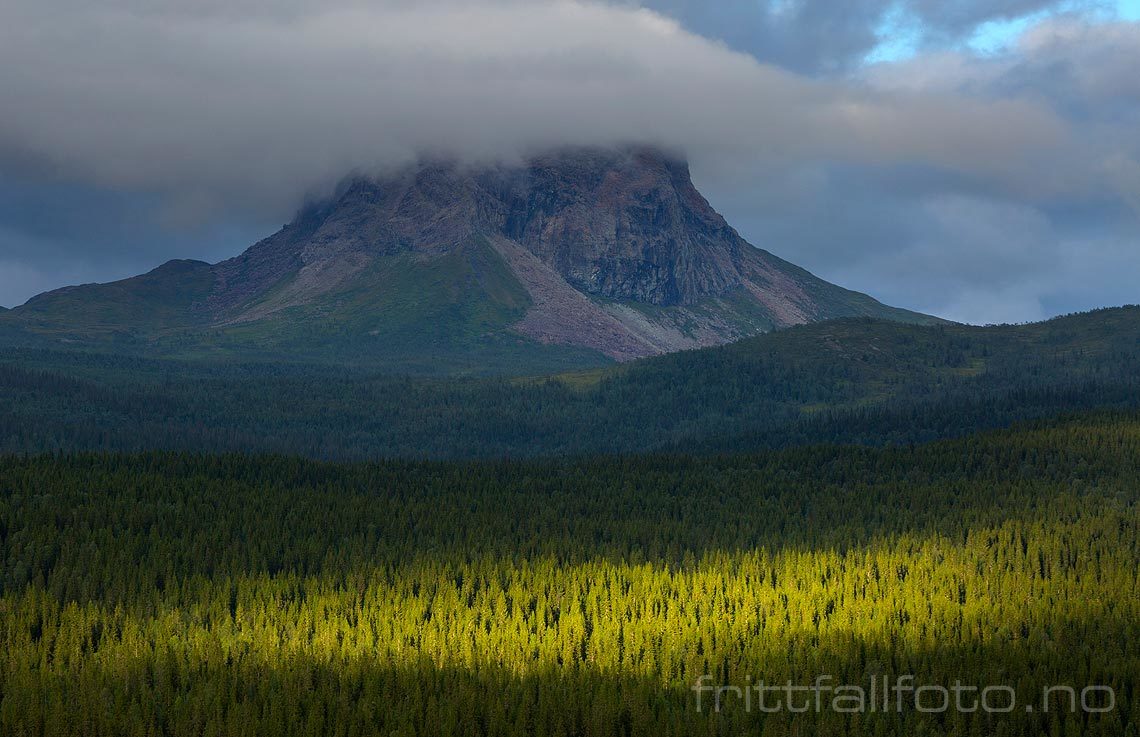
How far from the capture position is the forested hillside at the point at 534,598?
4978 cm

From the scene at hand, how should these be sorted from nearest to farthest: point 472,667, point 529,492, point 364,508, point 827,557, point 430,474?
point 472,667, point 827,557, point 364,508, point 529,492, point 430,474

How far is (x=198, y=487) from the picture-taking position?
119688 mm

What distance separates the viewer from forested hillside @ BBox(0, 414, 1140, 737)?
1960 inches

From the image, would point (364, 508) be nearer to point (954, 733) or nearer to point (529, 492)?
point (529, 492)

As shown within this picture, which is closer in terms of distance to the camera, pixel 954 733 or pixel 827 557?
pixel 954 733

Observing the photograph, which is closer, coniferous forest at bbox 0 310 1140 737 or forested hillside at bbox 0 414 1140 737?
coniferous forest at bbox 0 310 1140 737

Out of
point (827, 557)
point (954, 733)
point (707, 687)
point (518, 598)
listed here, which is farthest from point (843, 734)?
point (827, 557)

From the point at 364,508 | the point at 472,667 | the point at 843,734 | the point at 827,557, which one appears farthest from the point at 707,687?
the point at 364,508

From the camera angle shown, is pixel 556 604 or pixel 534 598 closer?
pixel 556 604

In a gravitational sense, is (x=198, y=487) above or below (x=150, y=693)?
above

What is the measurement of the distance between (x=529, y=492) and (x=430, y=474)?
69.6 ft

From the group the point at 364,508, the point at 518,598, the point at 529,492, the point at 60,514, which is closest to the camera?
the point at 518,598

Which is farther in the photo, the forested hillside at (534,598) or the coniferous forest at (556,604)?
the forested hillside at (534,598)

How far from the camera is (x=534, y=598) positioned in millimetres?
77500
